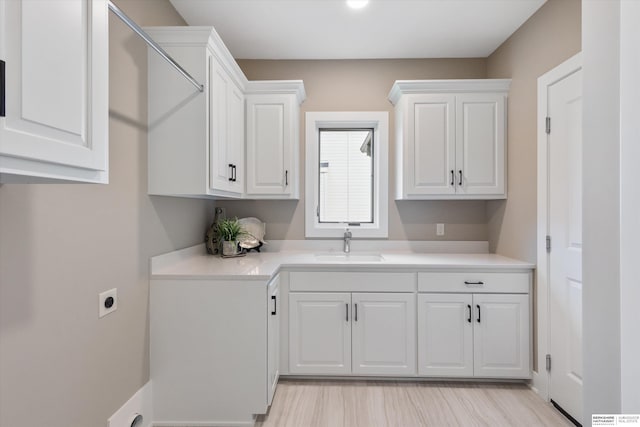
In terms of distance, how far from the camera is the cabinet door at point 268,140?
2734 mm

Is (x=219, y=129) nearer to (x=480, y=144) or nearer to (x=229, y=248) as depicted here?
(x=229, y=248)

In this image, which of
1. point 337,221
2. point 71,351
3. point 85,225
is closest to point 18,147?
point 85,225

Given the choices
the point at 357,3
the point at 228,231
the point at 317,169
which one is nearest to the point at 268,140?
the point at 317,169

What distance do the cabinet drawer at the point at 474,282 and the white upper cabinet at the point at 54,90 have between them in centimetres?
211

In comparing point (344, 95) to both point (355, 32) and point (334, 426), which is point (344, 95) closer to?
point (355, 32)

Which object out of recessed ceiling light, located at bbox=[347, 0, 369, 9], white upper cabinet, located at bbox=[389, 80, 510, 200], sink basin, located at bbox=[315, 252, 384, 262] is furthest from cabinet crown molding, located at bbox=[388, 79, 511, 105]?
sink basin, located at bbox=[315, 252, 384, 262]

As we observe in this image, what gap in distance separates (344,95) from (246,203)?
1.37 meters

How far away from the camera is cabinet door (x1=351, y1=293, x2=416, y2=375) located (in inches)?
93.0

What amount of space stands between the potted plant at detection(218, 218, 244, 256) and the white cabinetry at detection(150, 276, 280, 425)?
2.25 ft

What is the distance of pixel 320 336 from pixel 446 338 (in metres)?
0.91

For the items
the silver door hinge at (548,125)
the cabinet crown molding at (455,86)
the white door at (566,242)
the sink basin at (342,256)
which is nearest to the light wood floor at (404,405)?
the white door at (566,242)

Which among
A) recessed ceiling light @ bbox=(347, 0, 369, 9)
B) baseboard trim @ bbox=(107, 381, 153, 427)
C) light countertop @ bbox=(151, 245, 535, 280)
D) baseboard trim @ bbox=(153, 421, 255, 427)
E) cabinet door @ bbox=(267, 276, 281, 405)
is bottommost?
baseboard trim @ bbox=(153, 421, 255, 427)

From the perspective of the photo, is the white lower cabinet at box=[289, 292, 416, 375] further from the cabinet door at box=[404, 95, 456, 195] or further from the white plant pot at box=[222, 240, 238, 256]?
the cabinet door at box=[404, 95, 456, 195]

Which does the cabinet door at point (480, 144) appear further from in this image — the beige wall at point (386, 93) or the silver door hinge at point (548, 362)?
the silver door hinge at point (548, 362)
